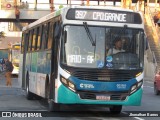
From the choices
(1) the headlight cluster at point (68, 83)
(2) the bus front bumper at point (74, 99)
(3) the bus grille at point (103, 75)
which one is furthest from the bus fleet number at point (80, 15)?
(2) the bus front bumper at point (74, 99)

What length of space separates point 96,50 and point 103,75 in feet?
2.41

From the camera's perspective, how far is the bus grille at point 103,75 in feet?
45.6

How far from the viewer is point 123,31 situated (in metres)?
14.4

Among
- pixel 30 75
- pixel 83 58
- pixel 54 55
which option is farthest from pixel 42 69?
pixel 83 58

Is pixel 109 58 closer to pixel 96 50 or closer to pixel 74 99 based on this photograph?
pixel 96 50

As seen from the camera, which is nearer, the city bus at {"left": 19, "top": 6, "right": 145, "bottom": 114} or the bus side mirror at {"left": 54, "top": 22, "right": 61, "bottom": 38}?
the city bus at {"left": 19, "top": 6, "right": 145, "bottom": 114}

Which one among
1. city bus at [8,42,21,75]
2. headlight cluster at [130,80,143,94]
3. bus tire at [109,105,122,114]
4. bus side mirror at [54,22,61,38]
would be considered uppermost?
bus side mirror at [54,22,61,38]

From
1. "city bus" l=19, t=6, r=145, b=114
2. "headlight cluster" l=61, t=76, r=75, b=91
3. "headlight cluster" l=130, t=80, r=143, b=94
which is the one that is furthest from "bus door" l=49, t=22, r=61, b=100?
"headlight cluster" l=130, t=80, r=143, b=94

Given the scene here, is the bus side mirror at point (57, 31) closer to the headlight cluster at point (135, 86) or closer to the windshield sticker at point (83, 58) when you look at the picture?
the windshield sticker at point (83, 58)

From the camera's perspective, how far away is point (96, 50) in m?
14.1

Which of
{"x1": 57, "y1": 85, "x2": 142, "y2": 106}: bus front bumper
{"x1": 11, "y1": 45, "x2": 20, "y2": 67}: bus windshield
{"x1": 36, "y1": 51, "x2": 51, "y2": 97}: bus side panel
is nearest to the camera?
{"x1": 57, "y1": 85, "x2": 142, "y2": 106}: bus front bumper

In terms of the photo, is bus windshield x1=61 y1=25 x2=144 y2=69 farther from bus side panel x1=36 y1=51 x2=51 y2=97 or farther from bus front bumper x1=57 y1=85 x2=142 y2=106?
bus side panel x1=36 y1=51 x2=51 y2=97

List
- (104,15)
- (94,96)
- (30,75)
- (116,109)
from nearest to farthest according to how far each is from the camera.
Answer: (94,96)
(104,15)
(116,109)
(30,75)

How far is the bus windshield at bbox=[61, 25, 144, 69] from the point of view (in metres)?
14.0
